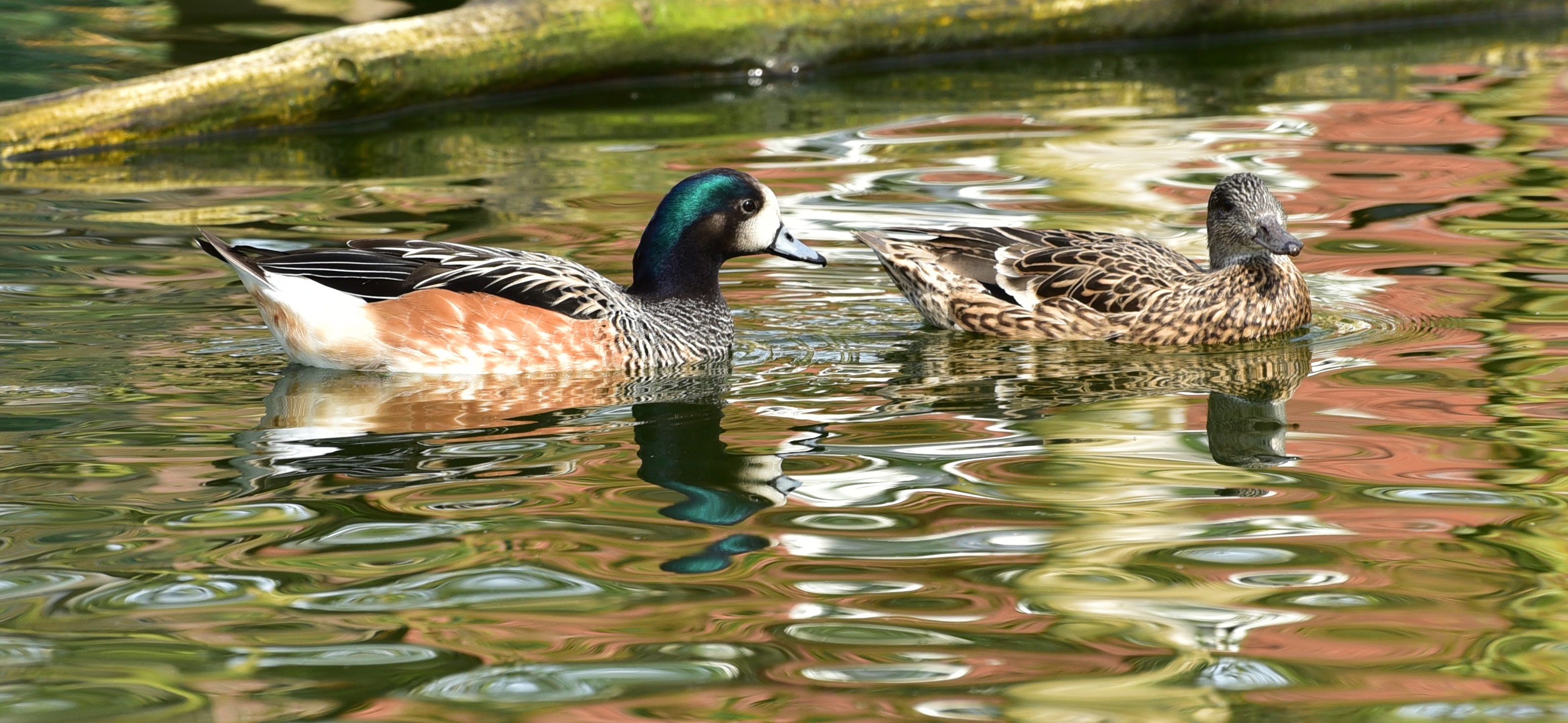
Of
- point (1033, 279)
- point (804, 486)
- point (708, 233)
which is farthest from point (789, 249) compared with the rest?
point (804, 486)

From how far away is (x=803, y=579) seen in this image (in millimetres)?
5309

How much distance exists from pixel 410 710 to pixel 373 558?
1.09m

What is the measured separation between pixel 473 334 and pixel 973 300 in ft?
7.78

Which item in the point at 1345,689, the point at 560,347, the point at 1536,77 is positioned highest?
the point at 1536,77

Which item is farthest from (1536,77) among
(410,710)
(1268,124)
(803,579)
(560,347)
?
(410,710)

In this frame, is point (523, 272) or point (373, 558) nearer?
point (373, 558)

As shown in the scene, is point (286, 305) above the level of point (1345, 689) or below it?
above

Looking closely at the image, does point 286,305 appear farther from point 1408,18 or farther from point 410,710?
point 1408,18

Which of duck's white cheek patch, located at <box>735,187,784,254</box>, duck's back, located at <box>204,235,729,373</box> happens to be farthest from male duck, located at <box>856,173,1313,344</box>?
duck's back, located at <box>204,235,729,373</box>

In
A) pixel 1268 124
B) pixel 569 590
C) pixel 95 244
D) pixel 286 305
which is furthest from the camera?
pixel 1268 124

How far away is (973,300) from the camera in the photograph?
29.2ft

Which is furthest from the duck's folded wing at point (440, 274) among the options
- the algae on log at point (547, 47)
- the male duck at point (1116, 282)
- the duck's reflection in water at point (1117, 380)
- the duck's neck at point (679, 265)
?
the algae on log at point (547, 47)

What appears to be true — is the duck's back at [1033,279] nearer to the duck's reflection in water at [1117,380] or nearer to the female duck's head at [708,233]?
the duck's reflection in water at [1117,380]

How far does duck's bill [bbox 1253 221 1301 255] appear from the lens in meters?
8.48
